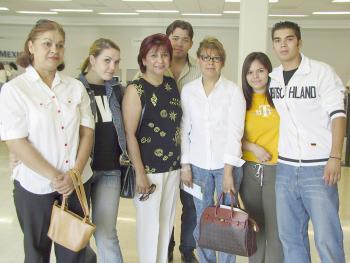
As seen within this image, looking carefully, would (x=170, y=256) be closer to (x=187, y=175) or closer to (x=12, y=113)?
(x=187, y=175)

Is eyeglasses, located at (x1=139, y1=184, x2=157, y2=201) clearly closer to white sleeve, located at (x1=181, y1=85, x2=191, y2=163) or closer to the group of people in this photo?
the group of people

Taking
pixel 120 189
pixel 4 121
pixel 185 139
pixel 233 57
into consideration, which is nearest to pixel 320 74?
pixel 185 139

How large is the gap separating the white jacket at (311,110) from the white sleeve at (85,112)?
1080 millimetres

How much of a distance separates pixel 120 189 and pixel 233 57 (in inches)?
481

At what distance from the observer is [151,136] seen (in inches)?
87.3

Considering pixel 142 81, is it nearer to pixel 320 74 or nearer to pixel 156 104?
pixel 156 104

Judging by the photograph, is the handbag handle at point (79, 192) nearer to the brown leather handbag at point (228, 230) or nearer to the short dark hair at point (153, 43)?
the brown leather handbag at point (228, 230)

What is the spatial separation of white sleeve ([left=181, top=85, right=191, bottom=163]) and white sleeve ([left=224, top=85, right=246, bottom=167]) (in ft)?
0.88

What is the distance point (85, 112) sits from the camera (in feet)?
6.31

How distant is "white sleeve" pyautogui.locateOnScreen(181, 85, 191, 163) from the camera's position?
235 cm

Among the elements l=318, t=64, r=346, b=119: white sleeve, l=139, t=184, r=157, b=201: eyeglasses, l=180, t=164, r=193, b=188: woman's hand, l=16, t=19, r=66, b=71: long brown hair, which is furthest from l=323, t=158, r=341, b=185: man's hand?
l=16, t=19, r=66, b=71: long brown hair

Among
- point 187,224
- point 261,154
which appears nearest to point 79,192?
point 261,154

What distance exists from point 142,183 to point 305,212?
37.8 inches

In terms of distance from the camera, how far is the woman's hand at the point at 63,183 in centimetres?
177
